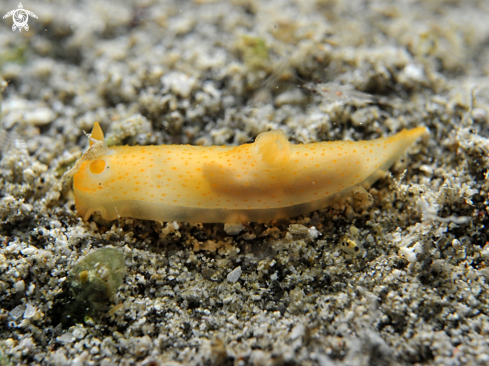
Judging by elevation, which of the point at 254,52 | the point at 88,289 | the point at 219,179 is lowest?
the point at 88,289

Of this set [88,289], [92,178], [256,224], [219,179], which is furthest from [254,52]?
[88,289]

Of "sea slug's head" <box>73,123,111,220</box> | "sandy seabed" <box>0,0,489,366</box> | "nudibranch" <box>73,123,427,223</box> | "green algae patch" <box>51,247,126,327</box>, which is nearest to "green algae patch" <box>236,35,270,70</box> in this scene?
"sandy seabed" <box>0,0,489,366</box>

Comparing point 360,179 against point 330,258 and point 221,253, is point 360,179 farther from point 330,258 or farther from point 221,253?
point 221,253

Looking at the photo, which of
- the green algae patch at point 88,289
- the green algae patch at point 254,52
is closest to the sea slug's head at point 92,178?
the green algae patch at point 88,289

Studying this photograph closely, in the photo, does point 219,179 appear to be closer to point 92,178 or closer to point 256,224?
point 256,224

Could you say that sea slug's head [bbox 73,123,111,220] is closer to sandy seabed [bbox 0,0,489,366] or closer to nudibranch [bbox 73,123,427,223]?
nudibranch [bbox 73,123,427,223]

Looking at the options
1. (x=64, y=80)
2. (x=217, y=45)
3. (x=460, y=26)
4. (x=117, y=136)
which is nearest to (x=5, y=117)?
(x=64, y=80)

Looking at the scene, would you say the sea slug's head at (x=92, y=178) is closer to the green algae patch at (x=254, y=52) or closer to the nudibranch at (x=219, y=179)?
the nudibranch at (x=219, y=179)
